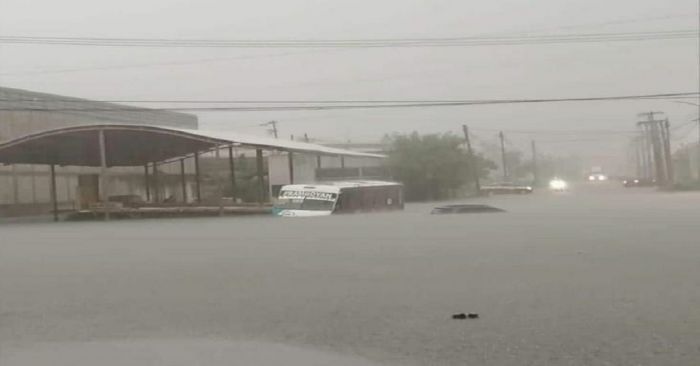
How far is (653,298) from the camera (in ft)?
30.7

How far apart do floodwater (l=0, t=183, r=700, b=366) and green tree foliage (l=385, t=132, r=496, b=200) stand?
4794 cm

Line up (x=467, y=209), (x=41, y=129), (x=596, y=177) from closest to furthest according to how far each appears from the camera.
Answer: (x=467, y=209)
(x=41, y=129)
(x=596, y=177)

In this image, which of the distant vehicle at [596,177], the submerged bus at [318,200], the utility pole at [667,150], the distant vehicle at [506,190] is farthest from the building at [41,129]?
the distant vehicle at [596,177]

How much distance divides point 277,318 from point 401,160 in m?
58.6

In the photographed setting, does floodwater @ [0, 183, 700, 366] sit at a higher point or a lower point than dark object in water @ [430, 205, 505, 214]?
lower

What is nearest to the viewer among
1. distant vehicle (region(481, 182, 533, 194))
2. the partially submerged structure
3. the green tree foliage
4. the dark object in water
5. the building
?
the dark object in water

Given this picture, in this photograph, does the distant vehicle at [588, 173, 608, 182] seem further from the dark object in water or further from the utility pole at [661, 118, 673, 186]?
the dark object in water

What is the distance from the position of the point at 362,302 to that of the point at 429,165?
2236 inches

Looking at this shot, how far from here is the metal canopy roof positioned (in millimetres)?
36000

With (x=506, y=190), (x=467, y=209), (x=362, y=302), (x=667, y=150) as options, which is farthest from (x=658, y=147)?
(x=362, y=302)

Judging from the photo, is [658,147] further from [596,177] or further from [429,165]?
[596,177]

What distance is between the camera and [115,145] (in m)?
42.2

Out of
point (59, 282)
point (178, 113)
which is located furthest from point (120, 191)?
point (59, 282)

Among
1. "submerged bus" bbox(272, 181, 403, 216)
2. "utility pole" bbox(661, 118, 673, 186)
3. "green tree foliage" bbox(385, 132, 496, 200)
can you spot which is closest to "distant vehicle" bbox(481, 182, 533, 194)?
"green tree foliage" bbox(385, 132, 496, 200)
